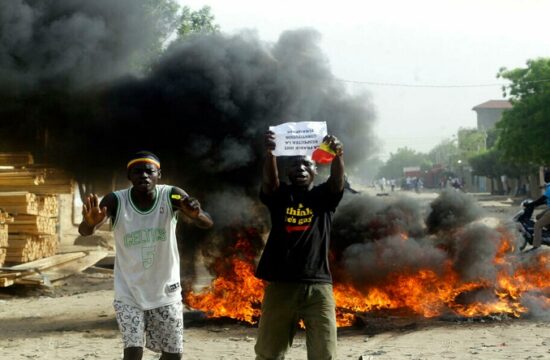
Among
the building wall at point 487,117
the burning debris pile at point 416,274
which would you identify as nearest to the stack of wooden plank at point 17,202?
the burning debris pile at point 416,274

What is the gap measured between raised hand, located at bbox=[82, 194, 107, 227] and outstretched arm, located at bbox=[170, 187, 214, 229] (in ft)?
1.40

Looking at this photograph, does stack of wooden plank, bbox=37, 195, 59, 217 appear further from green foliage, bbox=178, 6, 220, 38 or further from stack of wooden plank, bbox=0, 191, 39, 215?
green foliage, bbox=178, 6, 220, 38

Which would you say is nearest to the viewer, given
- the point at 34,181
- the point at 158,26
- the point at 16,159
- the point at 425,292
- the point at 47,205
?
the point at 425,292

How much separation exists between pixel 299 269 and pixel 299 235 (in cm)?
20

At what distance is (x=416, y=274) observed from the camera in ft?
25.1

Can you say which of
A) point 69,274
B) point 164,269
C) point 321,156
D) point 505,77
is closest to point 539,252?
point 321,156

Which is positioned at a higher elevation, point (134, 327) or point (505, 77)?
point (505, 77)

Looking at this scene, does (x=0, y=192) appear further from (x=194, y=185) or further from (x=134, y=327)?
(x=134, y=327)

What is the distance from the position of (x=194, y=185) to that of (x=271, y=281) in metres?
5.01

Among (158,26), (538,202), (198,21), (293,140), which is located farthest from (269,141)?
Answer: (198,21)

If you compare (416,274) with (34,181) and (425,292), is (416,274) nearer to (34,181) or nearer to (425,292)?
(425,292)

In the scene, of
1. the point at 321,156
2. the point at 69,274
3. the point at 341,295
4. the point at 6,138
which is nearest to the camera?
the point at 321,156

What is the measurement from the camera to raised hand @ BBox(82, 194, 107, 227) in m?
4.11

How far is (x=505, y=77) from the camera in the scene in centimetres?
3094
